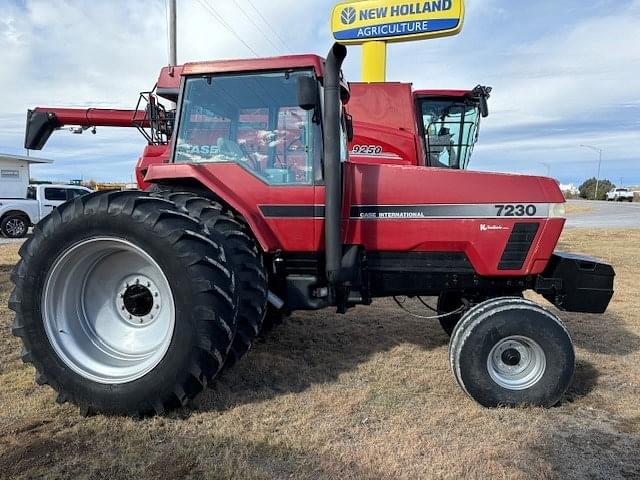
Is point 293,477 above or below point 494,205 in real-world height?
below

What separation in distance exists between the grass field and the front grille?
38.7 inches

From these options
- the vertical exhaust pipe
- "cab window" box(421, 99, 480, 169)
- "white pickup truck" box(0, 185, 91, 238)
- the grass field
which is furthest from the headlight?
"white pickup truck" box(0, 185, 91, 238)

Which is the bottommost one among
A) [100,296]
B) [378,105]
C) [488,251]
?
[100,296]

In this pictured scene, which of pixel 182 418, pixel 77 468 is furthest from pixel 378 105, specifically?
pixel 77 468

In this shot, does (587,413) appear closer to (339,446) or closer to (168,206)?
(339,446)

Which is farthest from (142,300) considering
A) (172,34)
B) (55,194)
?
(55,194)

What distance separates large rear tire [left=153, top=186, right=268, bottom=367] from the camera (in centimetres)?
318

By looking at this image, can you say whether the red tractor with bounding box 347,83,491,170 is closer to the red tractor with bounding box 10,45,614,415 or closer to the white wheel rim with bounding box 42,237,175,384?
the red tractor with bounding box 10,45,614,415

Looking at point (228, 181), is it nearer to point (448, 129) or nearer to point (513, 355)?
point (513, 355)

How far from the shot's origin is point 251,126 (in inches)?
142

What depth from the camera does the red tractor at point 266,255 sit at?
3.02 meters

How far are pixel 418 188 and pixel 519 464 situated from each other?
1835 mm

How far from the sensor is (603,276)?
149 inches

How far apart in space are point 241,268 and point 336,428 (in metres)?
1.13
